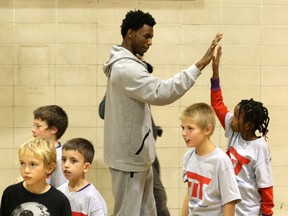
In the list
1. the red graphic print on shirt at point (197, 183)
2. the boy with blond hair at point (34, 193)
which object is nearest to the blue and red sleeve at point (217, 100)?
the red graphic print on shirt at point (197, 183)

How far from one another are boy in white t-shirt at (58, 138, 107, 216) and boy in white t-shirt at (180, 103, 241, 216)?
2.09 feet

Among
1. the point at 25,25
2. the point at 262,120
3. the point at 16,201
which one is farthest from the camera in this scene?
the point at 25,25

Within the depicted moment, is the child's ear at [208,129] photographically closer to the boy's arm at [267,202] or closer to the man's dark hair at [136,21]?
the boy's arm at [267,202]

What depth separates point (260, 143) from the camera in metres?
4.79

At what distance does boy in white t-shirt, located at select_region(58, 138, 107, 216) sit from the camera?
4.27 m

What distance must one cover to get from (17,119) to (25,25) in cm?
97

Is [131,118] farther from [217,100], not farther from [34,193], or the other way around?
[34,193]

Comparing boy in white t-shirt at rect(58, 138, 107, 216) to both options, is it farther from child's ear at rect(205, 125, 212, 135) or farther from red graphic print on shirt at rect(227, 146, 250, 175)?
red graphic print on shirt at rect(227, 146, 250, 175)

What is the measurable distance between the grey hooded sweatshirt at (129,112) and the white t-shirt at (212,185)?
2.23 ft

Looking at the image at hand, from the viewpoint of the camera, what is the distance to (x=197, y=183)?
406 cm

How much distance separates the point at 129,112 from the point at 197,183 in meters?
0.90

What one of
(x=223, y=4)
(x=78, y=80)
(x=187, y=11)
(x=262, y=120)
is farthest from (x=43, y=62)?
(x=262, y=120)

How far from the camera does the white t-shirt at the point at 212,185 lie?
3941 mm

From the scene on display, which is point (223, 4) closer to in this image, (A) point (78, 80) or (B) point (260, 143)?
(A) point (78, 80)
